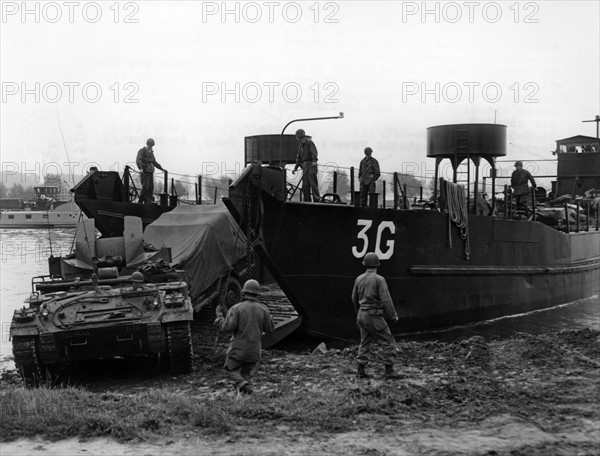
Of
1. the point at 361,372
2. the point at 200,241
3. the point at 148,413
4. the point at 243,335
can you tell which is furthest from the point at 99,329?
the point at 200,241

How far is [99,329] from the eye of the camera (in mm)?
8328

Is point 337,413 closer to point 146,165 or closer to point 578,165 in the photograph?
point 146,165

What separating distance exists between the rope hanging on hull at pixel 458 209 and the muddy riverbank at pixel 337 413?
4820 millimetres

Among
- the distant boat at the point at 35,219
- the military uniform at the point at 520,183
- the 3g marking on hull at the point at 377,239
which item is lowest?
the distant boat at the point at 35,219

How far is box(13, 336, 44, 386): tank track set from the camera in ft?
26.9

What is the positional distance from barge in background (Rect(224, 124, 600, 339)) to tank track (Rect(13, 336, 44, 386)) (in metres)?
3.74

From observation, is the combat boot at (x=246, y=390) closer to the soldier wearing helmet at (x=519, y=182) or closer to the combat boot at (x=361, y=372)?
the combat boot at (x=361, y=372)

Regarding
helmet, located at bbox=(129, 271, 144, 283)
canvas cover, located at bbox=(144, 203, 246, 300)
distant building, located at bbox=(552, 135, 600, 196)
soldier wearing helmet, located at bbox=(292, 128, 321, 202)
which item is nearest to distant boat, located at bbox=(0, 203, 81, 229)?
distant building, located at bbox=(552, 135, 600, 196)

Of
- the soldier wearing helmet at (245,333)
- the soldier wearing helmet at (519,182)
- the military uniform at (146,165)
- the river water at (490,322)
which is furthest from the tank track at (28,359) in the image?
the soldier wearing helmet at (519,182)

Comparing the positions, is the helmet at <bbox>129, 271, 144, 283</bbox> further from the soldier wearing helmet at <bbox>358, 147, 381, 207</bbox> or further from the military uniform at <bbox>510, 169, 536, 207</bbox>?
the military uniform at <bbox>510, 169, 536, 207</bbox>

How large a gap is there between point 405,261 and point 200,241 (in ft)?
12.4

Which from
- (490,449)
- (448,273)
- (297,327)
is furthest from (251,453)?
(448,273)

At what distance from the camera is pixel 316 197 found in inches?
478

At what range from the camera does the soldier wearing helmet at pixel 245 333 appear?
7.11m
